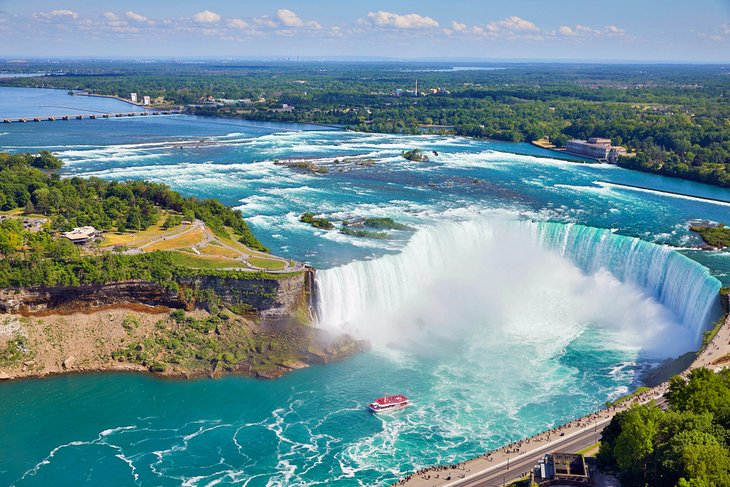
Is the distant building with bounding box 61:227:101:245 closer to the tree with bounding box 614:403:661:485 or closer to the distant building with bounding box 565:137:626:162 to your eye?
the tree with bounding box 614:403:661:485

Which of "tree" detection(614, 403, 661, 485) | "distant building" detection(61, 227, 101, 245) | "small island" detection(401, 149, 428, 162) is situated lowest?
"tree" detection(614, 403, 661, 485)

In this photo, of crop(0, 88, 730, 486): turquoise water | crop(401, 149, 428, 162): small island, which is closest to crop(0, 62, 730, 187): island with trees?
crop(0, 88, 730, 486): turquoise water

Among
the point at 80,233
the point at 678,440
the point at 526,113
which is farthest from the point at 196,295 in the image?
the point at 526,113

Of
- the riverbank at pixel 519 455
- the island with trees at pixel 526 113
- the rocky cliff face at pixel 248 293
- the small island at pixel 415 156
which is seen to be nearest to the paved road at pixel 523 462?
the riverbank at pixel 519 455

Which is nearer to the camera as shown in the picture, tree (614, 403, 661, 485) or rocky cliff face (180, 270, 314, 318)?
tree (614, 403, 661, 485)

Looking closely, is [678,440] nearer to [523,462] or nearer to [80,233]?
[523,462]

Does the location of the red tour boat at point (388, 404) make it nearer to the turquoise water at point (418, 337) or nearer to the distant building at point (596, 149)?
the turquoise water at point (418, 337)

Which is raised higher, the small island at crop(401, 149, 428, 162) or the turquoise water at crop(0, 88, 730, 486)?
the small island at crop(401, 149, 428, 162)
